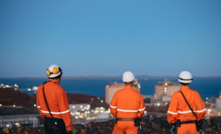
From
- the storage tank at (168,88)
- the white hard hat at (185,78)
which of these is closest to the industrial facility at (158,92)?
the storage tank at (168,88)

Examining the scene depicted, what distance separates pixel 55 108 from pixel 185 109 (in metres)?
2.98

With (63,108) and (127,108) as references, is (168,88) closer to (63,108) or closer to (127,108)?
(127,108)

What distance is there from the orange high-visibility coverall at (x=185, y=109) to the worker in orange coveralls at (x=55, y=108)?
7.83 feet

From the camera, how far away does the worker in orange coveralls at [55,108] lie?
435cm

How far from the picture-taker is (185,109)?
Result: 476 cm

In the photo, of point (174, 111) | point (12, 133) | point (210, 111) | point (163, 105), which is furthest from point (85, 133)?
point (163, 105)

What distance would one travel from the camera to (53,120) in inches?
174

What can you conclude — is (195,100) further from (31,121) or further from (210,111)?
(210,111)

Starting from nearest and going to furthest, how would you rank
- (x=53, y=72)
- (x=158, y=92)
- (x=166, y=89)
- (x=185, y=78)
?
1. (x=53, y=72)
2. (x=185, y=78)
3. (x=166, y=89)
4. (x=158, y=92)

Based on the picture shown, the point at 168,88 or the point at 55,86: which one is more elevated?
the point at 55,86

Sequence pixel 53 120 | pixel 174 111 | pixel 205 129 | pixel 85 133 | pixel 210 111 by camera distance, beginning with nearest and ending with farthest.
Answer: pixel 53 120 → pixel 174 111 → pixel 85 133 → pixel 205 129 → pixel 210 111

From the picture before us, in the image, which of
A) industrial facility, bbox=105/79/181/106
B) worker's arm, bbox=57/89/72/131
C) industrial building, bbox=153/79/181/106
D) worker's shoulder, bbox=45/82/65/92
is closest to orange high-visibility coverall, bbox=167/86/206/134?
worker's arm, bbox=57/89/72/131

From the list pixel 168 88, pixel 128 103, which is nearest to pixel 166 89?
pixel 168 88

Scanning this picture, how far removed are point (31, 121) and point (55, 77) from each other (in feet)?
63.0
